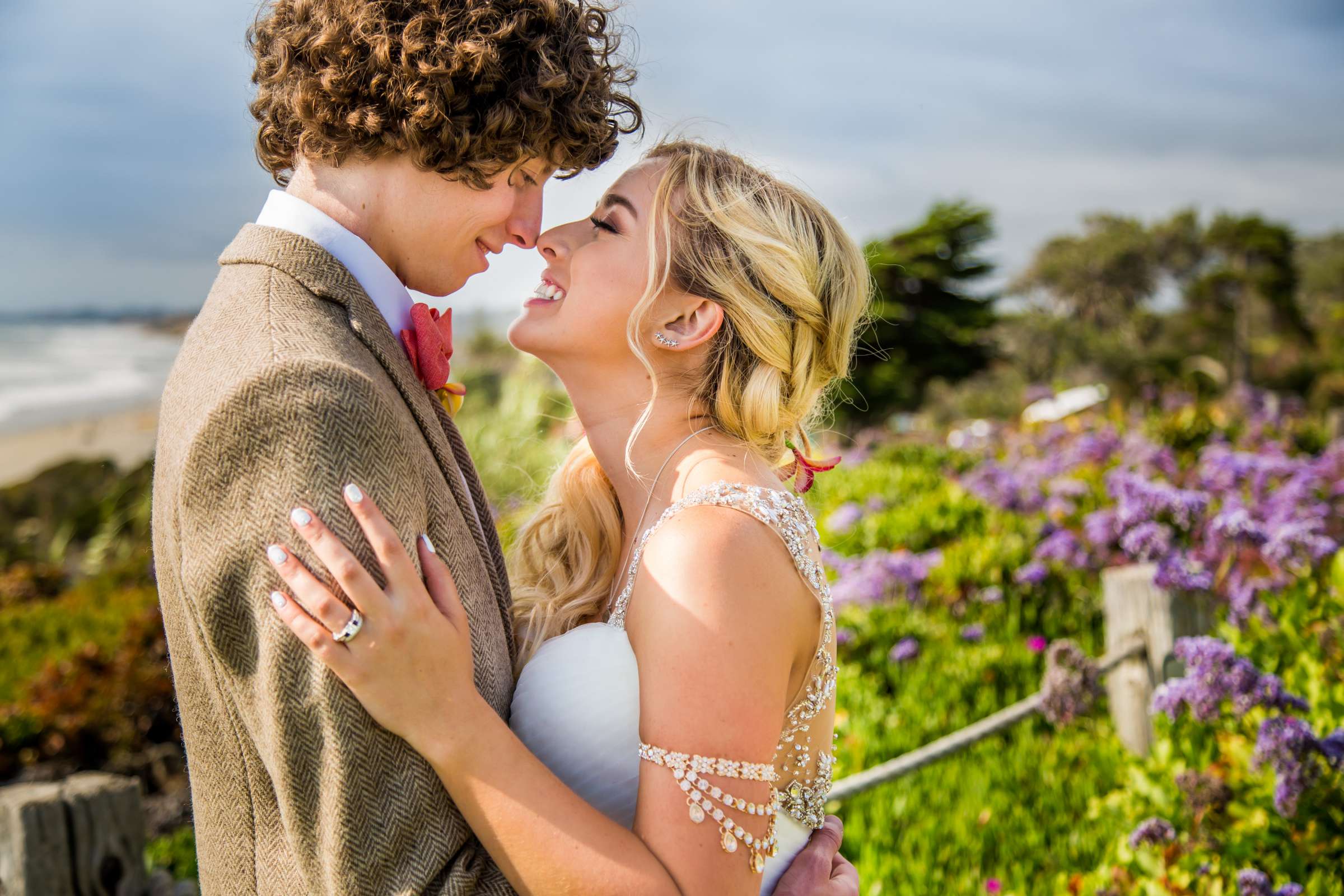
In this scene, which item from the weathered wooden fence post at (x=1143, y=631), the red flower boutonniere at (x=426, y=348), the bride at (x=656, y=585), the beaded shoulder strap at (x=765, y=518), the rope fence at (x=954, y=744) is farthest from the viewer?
the weathered wooden fence post at (x=1143, y=631)

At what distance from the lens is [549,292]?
7.82 ft

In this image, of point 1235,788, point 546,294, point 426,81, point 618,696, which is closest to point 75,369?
point 546,294

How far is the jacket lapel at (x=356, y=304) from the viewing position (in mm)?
1625

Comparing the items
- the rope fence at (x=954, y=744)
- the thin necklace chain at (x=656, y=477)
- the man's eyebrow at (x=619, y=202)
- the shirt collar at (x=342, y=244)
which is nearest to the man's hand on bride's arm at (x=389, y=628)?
the shirt collar at (x=342, y=244)

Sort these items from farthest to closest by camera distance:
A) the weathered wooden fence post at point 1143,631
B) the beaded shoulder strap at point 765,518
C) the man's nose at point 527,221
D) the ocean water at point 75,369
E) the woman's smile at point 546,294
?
the ocean water at point 75,369, the weathered wooden fence post at point 1143,631, the woman's smile at point 546,294, the man's nose at point 527,221, the beaded shoulder strap at point 765,518

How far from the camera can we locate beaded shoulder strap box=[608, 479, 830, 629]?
1.92 meters

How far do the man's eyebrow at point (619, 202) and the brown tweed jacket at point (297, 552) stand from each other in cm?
81

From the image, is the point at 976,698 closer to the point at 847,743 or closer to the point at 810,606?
the point at 847,743

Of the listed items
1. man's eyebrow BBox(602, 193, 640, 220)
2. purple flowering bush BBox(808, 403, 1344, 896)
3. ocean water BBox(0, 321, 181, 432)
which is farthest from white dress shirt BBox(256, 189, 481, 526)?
ocean water BBox(0, 321, 181, 432)

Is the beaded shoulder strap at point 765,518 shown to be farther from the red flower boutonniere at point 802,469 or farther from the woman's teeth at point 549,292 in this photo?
the woman's teeth at point 549,292

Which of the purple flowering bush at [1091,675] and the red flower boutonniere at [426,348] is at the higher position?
the red flower boutonniere at [426,348]

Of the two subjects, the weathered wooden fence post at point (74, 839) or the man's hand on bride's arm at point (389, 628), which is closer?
the man's hand on bride's arm at point (389, 628)

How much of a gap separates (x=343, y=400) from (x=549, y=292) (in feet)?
3.34

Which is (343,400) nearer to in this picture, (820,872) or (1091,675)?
(820,872)
